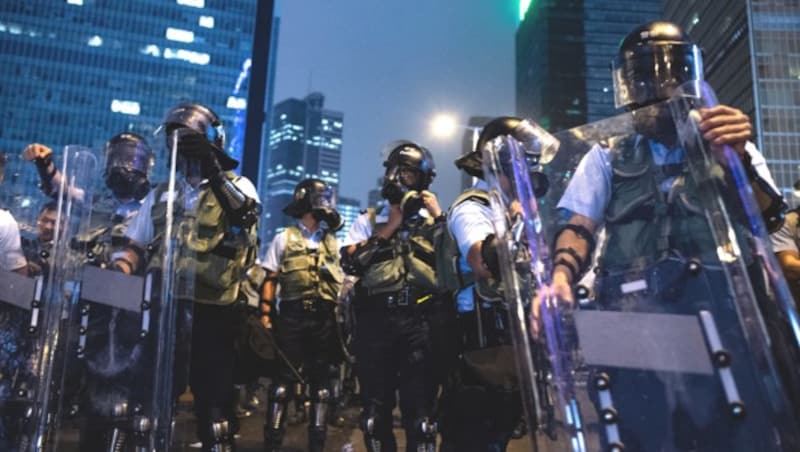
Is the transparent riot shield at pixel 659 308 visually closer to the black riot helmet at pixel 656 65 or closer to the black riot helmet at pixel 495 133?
the black riot helmet at pixel 656 65

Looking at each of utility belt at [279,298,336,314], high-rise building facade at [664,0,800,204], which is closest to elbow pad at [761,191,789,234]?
utility belt at [279,298,336,314]

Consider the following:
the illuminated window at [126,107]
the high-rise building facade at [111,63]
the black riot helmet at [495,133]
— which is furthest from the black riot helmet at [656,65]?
the illuminated window at [126,107]

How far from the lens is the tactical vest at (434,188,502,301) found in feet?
10.6

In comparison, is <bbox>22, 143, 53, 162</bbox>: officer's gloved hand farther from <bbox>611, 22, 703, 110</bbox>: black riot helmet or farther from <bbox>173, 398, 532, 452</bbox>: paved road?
<bbox>611, 22, 703, 110</bbox>: black riot helmet

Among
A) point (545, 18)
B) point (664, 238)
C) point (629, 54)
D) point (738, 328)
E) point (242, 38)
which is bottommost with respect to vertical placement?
point (738, 328)

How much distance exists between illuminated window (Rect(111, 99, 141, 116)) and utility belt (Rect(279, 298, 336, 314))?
75270mm

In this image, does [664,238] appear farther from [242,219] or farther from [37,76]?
[37,76]

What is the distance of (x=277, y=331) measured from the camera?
5.48m

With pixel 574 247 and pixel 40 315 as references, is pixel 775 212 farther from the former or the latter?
pixel 40 315

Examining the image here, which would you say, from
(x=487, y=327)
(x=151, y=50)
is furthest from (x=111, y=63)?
(x=487, y=327)

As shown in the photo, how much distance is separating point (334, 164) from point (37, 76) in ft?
407

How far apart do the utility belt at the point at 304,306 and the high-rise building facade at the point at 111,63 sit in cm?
6718

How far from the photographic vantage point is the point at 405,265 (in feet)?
13.7

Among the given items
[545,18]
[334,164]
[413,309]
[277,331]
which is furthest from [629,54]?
[334,164]
